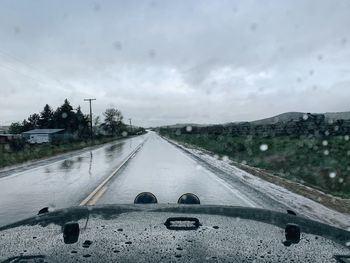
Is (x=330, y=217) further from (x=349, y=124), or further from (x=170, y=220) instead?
(x=349, y=124)

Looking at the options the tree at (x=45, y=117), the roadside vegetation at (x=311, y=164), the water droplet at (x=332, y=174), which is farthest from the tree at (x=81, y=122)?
the water droplet at (x=332, y=174)

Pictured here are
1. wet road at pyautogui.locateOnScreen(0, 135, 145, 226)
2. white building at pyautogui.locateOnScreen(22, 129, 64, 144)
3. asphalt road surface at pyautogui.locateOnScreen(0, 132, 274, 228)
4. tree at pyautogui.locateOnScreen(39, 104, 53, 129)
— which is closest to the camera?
wet road at pyautogui.locateOnScreen(0, 135, 145, 226)

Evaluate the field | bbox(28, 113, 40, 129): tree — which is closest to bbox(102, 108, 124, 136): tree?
bbox(28, 113, 40, 129): tree

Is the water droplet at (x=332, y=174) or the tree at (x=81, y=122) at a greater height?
the tree at (x=81, y=122)

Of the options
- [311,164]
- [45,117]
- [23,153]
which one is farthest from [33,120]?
[311,164]

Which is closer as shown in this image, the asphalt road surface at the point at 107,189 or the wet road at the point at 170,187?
the asphalt road surface at the point at 107,189

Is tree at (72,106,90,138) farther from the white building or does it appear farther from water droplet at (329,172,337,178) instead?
water droplet at (329,172,337,178)

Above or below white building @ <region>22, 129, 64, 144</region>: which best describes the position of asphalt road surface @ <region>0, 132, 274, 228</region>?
below

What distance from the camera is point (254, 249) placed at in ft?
7.55

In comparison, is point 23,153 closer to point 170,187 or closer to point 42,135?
point 170,187

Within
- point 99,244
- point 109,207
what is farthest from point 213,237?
point 109,207

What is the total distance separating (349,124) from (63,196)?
4986cm

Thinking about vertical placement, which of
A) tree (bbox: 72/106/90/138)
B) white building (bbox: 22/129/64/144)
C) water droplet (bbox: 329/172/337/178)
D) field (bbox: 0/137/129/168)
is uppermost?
tree (bbox: 72/106/90/138)

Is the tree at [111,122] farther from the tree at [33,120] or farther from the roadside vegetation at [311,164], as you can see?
the roadside vegetation at [311,164]
